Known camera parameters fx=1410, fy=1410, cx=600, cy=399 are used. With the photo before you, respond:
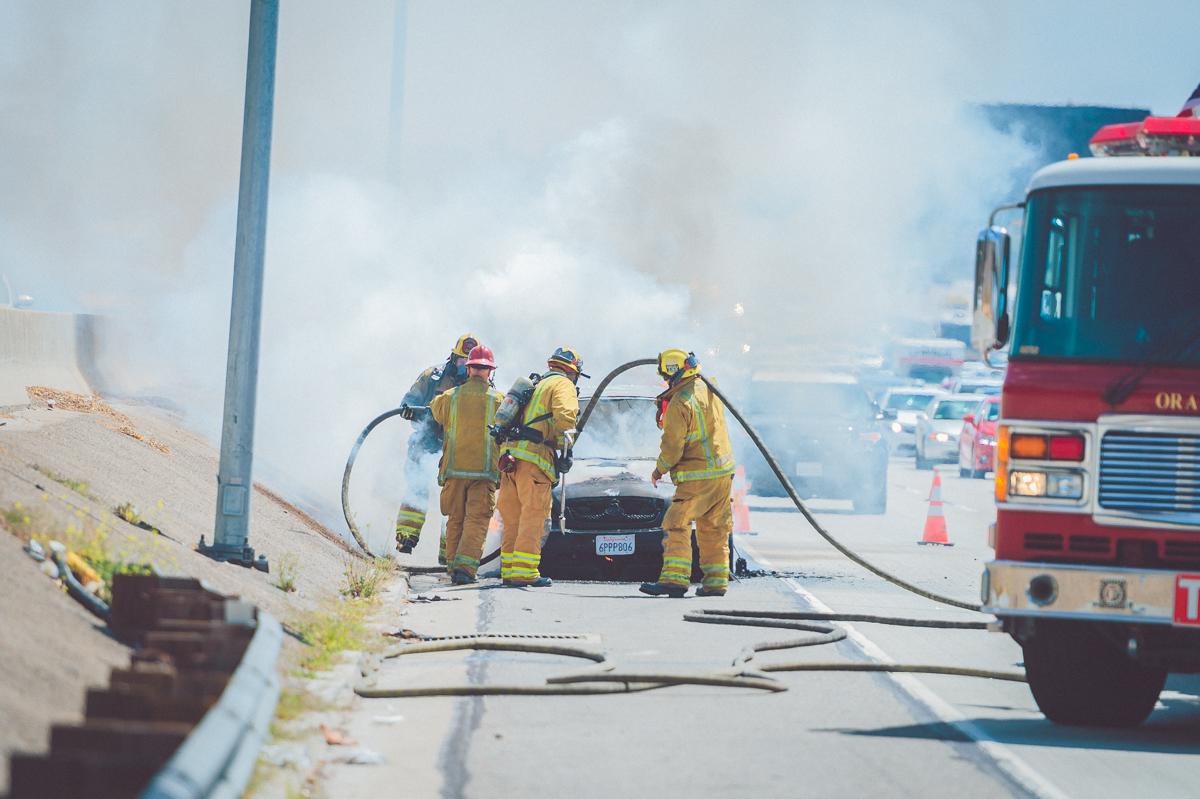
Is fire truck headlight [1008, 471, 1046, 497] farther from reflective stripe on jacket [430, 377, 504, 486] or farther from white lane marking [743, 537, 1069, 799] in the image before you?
reflective stripe on jacket [430, 377, 504, 486]

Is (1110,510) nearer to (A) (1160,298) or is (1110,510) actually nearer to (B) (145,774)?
(A) (1160,298)

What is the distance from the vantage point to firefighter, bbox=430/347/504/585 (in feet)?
38.8

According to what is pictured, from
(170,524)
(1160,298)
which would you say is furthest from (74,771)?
(170,524)

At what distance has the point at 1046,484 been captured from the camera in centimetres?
670

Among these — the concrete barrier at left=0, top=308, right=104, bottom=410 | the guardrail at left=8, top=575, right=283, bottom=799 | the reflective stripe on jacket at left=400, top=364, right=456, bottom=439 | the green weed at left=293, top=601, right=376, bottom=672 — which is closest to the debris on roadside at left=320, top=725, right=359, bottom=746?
the guardrail at left=8, top=575, right=283, bottom=799

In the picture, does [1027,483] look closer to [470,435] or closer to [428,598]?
[428,598]

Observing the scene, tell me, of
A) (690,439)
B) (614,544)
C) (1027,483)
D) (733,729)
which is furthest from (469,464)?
(1027,483)

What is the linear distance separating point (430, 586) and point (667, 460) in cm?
234

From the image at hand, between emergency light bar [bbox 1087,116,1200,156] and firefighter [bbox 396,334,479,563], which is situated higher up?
emergency light bar [bbox 1087,116,1200,156]

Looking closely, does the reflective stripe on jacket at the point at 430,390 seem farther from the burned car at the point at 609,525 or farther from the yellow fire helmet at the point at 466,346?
the burned car at the point at 609,525

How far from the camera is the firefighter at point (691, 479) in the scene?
11.1 meters

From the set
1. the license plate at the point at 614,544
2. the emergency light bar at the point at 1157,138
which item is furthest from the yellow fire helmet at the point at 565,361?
the emergency light bar at the point at 1157,138

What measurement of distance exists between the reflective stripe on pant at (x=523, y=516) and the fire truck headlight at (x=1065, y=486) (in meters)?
5.38

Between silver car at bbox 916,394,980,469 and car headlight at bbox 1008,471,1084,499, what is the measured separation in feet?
78.4
